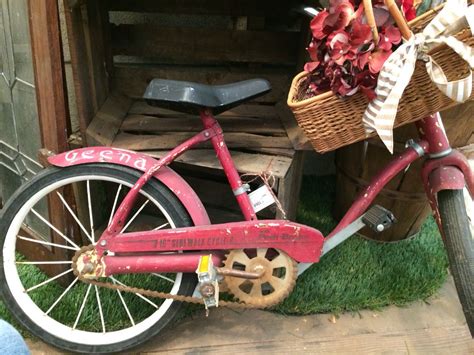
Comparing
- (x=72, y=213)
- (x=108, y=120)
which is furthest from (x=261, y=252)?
(x=108, y=120)

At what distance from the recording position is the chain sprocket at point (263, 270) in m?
1.48

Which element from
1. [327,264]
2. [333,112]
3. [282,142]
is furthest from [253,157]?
[327,264]

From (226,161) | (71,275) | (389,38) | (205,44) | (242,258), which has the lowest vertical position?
(71,275)

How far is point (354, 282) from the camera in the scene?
Result: 1.86 metres

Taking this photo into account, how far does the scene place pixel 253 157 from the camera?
164 centimetres

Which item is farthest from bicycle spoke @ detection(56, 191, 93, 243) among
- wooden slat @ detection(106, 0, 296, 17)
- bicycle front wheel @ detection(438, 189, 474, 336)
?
bicycle front wheel @ detection(438, 189, 474, 336)

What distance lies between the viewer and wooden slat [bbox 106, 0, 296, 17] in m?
1.95

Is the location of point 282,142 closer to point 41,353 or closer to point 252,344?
point 252,344

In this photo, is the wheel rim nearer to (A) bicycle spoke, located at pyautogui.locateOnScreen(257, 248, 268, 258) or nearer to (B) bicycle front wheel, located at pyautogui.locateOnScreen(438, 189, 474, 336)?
(A) bicycle spoke, located at pyautogui.locateOnScreen(257, 248, 268, 258)

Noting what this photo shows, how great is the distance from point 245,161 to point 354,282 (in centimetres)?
76

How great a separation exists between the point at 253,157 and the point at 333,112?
0.51m

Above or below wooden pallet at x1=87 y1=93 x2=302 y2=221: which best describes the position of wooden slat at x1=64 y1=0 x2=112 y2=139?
above

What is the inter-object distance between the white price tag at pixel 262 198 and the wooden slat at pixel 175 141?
0.90 feet

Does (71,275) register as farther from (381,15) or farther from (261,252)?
(381,15)
